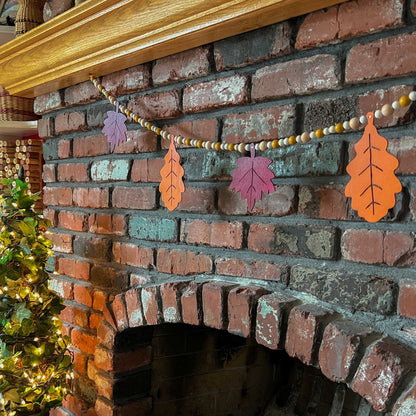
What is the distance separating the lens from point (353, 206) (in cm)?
90

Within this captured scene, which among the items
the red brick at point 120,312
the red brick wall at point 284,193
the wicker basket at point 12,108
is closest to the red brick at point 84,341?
the red brick wall at point 284,193

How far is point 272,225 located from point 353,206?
0.23 meters

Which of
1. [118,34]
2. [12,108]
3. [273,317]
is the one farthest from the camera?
[12,108]

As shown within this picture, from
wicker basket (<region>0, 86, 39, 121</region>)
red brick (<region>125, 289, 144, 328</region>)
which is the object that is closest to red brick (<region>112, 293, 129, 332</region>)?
red brick (<region>125, 289, 144, 328</region>)

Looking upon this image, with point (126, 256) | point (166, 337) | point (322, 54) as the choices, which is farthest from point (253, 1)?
point (166, 337)

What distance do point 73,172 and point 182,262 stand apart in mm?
626

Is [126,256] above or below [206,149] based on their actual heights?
below

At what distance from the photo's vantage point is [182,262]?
1.30 m

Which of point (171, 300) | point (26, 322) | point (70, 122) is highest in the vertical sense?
point (70, 122)

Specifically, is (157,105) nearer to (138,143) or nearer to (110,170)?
(138,143)

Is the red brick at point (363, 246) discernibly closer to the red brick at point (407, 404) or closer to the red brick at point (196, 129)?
the red brick at point (407, 404)

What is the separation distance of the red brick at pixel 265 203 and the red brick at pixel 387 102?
233 mm

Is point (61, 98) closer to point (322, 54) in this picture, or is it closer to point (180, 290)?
point (180, 290)

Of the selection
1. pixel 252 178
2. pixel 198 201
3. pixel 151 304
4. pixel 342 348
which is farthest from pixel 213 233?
pixel 342 348
